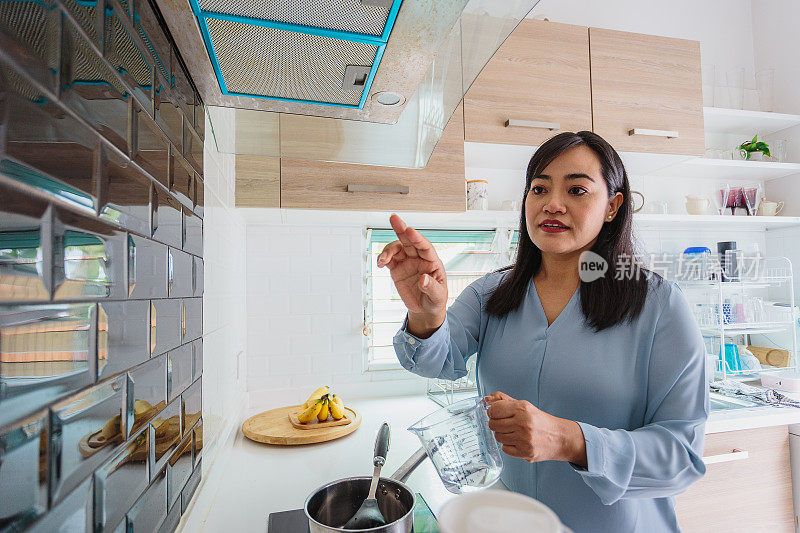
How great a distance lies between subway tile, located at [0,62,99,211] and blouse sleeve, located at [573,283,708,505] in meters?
0.81

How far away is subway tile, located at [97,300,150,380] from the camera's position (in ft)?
1.46

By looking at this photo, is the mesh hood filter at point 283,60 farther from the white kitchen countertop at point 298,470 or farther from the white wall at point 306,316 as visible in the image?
the white wall at point 306,316

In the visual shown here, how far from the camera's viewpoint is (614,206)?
3.77 ft

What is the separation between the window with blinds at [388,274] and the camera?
84.7 inches

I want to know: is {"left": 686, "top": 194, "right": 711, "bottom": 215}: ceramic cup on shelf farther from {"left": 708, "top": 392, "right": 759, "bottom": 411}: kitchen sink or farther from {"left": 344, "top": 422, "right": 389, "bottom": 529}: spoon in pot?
{"left": 344, "top": 422, "right": 389, "bottom": 529}: spoon in pot

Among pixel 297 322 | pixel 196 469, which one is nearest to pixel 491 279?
pixel 196 469

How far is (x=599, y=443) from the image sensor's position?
79 centimetres

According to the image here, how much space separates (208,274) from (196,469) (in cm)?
41

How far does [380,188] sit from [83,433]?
127 cm

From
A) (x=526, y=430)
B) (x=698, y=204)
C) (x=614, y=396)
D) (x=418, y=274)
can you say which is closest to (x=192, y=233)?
(x=418, y=274)

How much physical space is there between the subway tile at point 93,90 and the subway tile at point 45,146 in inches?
0.8

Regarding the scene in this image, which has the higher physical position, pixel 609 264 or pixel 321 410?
pixel 609 264

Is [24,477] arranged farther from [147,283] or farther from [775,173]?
[775,173]

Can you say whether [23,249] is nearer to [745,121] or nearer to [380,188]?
[380,188]
